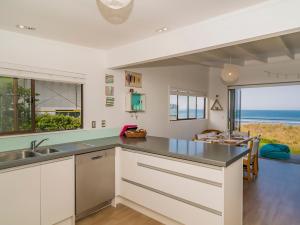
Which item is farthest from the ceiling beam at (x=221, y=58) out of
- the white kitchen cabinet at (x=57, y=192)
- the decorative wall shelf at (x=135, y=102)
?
the white kitchen cabinet at (x=57, y=192)

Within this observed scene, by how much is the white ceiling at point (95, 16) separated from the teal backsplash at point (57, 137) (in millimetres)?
1332

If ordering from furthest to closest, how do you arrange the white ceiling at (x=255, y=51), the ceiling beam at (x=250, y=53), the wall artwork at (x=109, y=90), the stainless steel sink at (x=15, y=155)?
the ceiling beam at (x=250, y=53), the white ceiling at (x=255, y=51), the wall artwork at (x=109, y=90), the stainless steel sink at (x=15, y=155)

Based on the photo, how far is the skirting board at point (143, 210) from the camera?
237cm

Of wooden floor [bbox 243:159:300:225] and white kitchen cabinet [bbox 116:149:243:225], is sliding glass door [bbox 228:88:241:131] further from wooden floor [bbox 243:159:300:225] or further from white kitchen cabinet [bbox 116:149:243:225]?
white kitchen cabinet [bbox 116:149:243:225]

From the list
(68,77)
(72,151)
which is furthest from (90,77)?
(72,151)

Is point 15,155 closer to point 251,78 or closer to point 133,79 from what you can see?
point 133,79

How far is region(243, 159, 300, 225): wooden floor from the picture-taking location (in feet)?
8.20

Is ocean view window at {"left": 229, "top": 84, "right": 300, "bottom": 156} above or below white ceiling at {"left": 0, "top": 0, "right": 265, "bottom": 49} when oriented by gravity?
below

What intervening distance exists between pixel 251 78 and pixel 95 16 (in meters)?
5.14

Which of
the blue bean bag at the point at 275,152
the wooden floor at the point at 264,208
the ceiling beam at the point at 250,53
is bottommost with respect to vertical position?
the wooden floor at the point at 264,208

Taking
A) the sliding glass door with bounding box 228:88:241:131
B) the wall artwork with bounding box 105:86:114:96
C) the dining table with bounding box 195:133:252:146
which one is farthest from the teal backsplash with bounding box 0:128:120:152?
the sliding glass door with bounding box 228:88:241:131

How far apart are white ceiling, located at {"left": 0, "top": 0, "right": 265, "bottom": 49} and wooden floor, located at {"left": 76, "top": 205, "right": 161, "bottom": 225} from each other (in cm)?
240

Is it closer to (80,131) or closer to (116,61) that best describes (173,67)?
(116,61)

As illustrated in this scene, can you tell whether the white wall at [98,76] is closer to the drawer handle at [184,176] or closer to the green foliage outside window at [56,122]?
the green foliage outside window at [56,122]
